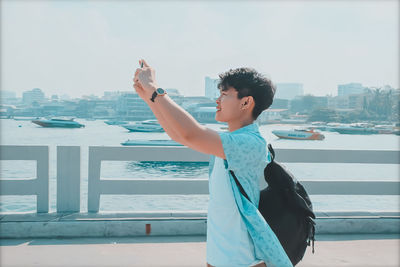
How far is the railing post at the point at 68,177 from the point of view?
5230 mm

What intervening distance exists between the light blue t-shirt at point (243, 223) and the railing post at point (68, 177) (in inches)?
145

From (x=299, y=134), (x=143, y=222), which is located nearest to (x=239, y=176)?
(x=143, y=222)

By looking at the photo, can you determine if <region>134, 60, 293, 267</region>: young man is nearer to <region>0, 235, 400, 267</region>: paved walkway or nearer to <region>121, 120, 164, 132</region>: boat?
<region>0, 235, 400, 267</region>: paved walkway

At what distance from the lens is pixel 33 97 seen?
368 inches

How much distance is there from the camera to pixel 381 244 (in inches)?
196

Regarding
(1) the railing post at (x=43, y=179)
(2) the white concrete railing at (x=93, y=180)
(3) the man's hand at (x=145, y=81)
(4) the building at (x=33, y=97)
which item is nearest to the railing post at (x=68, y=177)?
(2) the white concrete railing at (x=93, y=180)

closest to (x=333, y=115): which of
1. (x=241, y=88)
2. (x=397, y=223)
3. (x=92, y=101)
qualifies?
→ (x=92, y=101)

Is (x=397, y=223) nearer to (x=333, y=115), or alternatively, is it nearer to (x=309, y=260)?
(x=309, y=260)

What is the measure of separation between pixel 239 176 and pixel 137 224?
3.44 m

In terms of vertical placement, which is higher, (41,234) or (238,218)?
(238,218)

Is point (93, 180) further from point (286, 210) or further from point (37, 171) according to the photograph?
point (286, 210)

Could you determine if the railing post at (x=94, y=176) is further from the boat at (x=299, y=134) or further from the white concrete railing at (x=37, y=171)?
the boat at (x=299, y=134)

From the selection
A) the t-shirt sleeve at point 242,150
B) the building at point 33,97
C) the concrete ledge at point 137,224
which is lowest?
the concrete ledge at point 137,224

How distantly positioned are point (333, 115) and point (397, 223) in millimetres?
13735
